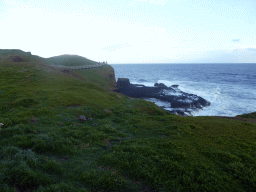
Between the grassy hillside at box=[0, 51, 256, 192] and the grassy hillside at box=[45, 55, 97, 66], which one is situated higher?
the grassy hillside at box=[45, 55, 97, 66]

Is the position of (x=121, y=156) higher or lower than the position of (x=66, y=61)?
lower

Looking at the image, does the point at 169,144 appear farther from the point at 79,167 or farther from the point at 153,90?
the point at 153,90

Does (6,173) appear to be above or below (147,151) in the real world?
above

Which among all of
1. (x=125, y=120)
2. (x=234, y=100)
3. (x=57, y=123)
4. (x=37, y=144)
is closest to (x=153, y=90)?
(x=234, y=100)

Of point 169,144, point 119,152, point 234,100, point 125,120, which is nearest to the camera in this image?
point 119,152

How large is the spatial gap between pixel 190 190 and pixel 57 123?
908cm

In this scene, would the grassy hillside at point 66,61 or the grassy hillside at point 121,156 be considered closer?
the grassy hillside at point 121,156

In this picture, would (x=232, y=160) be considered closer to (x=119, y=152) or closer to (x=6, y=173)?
(x=119, y=152)

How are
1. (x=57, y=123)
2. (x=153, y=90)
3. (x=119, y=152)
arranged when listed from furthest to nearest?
(x=153, y=90)
(x=57, y=123)
(x=119, y=152)

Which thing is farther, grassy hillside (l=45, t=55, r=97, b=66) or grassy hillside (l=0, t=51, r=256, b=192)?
grassy hillside (l=45, t=55, r=97, b=66)

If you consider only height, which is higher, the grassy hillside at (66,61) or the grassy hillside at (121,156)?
the grassy hillside at (66,61)

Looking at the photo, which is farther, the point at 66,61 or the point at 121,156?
the point at 66,61

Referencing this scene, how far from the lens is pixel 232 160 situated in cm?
649

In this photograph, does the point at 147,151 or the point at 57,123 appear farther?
the point at 57,123
